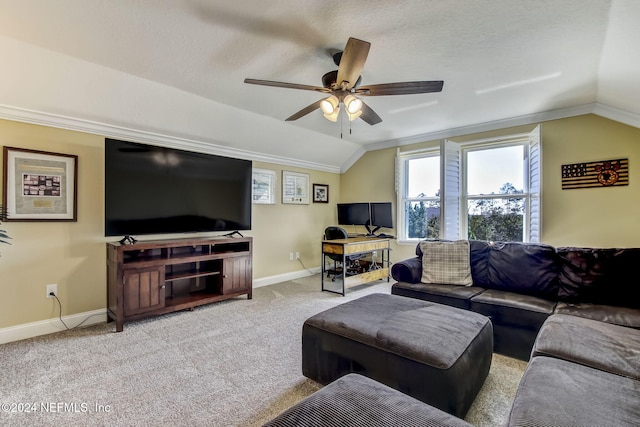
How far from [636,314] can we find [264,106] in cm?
392

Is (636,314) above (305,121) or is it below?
below

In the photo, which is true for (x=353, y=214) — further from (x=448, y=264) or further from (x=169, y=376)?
(x=169, y=376)

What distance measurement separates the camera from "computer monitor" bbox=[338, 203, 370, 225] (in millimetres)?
5312

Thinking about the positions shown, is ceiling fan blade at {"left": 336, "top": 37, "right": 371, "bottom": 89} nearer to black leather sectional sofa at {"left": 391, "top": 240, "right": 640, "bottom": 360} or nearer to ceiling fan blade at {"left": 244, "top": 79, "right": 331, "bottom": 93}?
ceiling fan blade at {"left": 244, "top": 79, "right": 331, "bottom": 93}

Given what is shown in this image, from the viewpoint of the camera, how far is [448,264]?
306 cm

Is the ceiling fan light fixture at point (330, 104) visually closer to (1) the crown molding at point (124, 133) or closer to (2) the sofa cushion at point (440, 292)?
(2) the sofa cushion at point (440, 292)

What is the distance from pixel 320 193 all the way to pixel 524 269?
144 inches

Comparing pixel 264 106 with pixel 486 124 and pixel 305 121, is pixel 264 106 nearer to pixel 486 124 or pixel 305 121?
pixel 305 121

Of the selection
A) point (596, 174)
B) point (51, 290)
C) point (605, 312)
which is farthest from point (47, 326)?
point (596, 174)

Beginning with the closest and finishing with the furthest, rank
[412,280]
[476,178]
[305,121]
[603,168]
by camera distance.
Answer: [412,280]
[603,168]
[305,121]
[476,178]

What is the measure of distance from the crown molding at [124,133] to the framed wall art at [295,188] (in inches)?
11.1

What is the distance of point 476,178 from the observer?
4.49 meters

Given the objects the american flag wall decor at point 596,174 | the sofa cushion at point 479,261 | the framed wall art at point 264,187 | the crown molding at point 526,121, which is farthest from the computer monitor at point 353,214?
the american flag wall decor at point 596,174

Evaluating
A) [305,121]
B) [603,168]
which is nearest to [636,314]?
[603,168]
